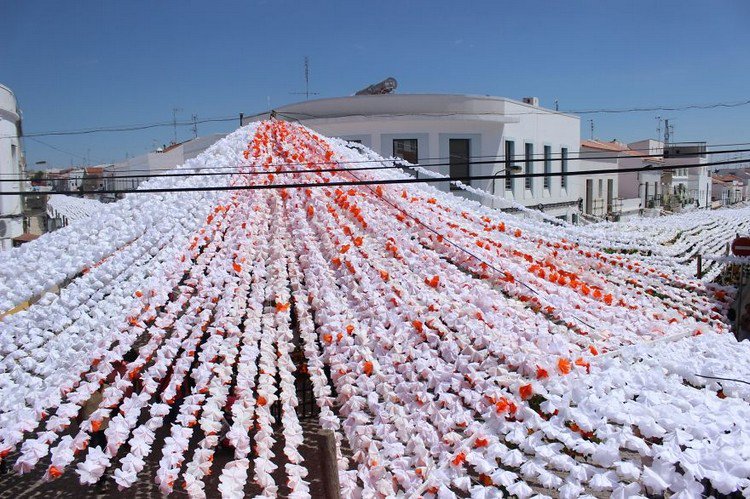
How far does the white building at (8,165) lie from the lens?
16.0m

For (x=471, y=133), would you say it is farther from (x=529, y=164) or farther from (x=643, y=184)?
(x=643, y=184)

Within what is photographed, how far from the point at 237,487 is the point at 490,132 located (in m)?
18.8

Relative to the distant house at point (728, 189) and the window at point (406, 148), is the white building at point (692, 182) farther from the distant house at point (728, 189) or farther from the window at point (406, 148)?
the window at point (406, 148)

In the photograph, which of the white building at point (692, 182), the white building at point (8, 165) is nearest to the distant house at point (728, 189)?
the white building at point (692, 182)

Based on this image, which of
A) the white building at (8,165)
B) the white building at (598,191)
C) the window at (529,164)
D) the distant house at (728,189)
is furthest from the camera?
the distant house at (728,189)

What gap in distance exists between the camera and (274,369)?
4242 mm

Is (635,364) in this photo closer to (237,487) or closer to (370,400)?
(370,400)

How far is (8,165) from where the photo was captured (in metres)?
16.4

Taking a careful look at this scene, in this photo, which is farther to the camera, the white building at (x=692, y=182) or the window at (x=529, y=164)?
the white building at (x=692, y=182)

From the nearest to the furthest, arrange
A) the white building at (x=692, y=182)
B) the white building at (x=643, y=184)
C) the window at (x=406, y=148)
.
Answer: the window at (x=406, y=148) < the white building at (x=643, y=184) < the white building at (x=692, y=182)

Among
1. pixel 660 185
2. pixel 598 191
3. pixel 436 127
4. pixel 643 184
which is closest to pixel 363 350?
pixel 436 127

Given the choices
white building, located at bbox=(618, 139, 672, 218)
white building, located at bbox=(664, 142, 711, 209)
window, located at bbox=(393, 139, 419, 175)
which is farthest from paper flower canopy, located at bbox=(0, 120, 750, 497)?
white building, located at bbox=(664, 142, 711, 209)

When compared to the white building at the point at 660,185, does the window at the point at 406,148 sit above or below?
above

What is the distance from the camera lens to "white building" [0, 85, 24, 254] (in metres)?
16.0
